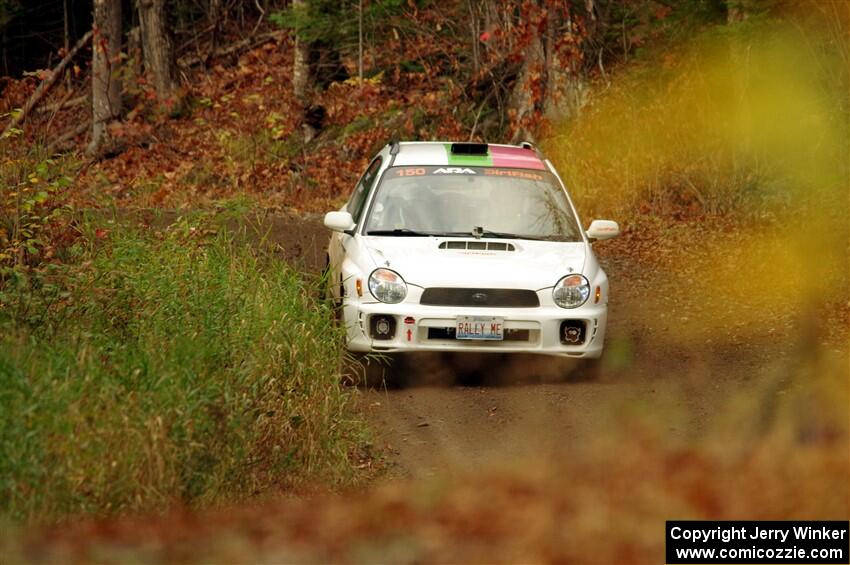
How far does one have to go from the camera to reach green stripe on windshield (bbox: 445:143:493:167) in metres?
10.7

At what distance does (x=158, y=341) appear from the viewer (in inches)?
297

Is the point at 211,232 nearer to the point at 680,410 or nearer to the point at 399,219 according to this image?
Result: the point at 399,219

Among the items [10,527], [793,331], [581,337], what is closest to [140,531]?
[10,527]

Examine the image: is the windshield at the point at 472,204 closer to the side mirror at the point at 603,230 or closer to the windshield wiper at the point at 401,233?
the windshield wiper at the point at 401,233

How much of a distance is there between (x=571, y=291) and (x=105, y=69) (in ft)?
53.2

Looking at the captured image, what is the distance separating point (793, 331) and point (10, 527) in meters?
8.17

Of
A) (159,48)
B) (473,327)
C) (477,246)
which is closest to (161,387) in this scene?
(473,327)

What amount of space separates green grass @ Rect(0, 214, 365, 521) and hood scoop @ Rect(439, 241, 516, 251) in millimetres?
1146

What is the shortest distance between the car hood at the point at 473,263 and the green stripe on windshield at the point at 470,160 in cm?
107

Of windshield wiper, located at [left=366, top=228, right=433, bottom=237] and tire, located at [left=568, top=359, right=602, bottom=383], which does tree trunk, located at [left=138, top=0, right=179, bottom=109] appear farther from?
tire, located at [left=568, top=359, right=602, bottom=383]

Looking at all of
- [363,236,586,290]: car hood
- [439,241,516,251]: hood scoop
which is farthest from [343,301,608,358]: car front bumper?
[439,241,516,251]: hood scoop

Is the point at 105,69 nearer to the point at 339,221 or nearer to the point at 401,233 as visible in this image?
the point at 339,221

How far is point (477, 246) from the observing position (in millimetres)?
9797

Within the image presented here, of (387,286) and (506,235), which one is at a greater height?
(506,235)
